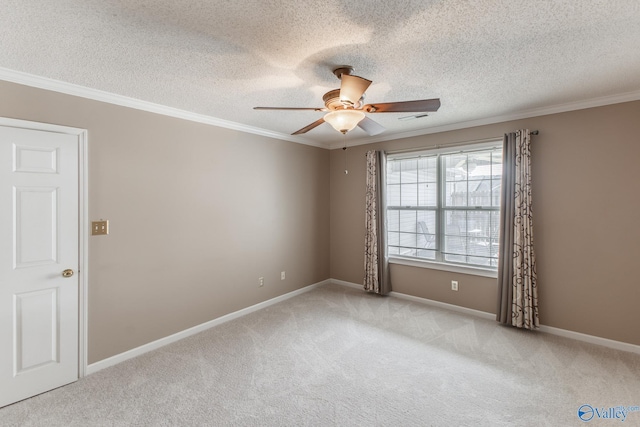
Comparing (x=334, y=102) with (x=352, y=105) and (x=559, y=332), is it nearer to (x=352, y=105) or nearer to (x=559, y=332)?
(x=352, y=105)

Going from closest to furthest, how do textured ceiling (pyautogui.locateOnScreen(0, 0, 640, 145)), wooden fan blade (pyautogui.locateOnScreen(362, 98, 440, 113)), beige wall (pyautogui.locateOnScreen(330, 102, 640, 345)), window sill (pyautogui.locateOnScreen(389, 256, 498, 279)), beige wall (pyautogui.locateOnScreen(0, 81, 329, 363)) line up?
textured ceiling (pyautogui.locateOnScreen(0, 0, 640, 145)) < wooden fan blade (pyautogui.locateOnScreen(362, 98, 440, 113)) < beige wall (pyautogui.locateOnScreen(0, 81, 329, 363)) < beige wall (pyautogui.locateOnScreen(330, 102, 640, 345)) < window sill (pyautogui.locateOnScreen(389, 256, 498, 279))

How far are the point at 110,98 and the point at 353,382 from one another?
130 inches

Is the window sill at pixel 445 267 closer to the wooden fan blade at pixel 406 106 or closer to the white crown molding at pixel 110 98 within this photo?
the wooden fan blade at pixel 406 106

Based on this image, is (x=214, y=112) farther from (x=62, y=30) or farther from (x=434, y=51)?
(x=434, y=51)

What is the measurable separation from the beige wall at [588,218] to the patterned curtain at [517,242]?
0.14 m

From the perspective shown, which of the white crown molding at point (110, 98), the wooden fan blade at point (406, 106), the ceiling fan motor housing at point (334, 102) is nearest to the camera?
the wooden fan blade at point (406, 106)

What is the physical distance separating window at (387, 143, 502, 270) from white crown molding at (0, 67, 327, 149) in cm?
230

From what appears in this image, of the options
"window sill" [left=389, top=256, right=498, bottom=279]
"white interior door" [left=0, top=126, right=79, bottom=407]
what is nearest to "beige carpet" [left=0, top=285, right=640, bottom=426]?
"white interior door" [left=0, top=126, right=79, bottom=407]

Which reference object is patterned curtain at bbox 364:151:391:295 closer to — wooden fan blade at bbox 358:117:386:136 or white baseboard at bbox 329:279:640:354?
white baseboard at bbox 329:279:640:354

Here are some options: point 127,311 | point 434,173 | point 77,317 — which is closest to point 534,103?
point 434,173

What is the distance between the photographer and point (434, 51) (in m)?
2.02

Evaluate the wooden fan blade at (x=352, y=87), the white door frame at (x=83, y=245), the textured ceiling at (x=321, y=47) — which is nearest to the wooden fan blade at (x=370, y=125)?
the textured ceiling at (x=321, y=47)

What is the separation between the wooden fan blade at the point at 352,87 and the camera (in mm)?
1869

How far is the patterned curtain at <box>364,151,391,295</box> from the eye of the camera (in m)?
4.54
